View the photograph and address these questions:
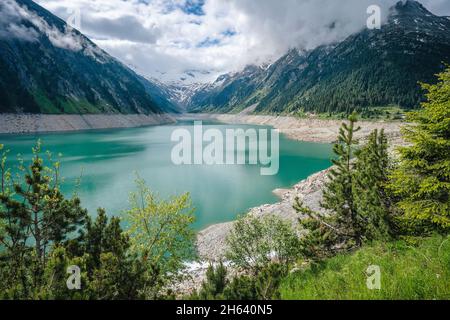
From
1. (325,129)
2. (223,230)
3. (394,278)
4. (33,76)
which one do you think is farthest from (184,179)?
(33,76)

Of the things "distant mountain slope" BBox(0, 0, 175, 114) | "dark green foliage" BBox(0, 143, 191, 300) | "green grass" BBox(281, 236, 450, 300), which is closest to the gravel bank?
"distant mountain slope" BBox(0, 0, 175, 114)

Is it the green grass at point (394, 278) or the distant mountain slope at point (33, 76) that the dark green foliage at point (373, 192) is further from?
the distant mountain slope at point (33, 76)

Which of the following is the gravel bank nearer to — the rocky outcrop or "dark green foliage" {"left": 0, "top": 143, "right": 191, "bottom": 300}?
the rocky outcrop

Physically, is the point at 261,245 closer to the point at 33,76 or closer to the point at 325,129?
the point at 325,129

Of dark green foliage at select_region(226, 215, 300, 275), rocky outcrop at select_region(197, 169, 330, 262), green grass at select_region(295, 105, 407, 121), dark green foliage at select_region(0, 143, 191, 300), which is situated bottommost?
rocky outcrop at select_region(197, 169, 330, 262)

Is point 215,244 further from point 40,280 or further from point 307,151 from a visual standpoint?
point 307,151

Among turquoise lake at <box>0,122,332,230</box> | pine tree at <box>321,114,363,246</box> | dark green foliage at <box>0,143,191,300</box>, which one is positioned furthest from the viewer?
turquoise lake at <box>0,122,332,230</box>
